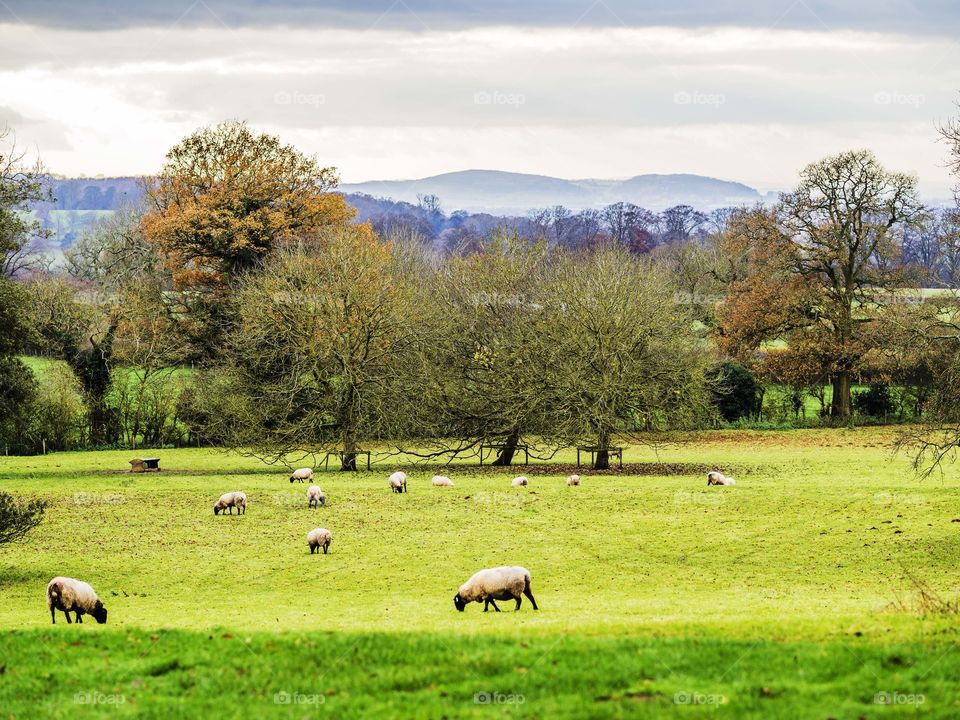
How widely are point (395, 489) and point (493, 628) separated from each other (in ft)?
76.5

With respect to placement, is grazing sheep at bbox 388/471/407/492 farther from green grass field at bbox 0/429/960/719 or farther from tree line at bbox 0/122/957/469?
tree line at bbox 0/122/957/469

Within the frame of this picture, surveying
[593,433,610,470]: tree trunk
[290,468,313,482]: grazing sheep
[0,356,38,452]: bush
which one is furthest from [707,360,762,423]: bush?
[0,356,38,452]: bush

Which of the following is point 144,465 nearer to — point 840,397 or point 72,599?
point 72,599

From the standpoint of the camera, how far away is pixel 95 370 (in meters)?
63.6

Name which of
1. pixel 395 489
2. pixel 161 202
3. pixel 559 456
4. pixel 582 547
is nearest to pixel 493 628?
pixel 582 547

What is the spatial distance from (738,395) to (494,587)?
49878 millimetres

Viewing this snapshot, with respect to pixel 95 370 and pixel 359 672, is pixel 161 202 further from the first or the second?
pixel 359 672

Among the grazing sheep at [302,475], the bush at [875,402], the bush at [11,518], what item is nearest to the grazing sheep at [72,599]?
the bush at [11,518]

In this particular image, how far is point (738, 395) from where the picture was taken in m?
68.1

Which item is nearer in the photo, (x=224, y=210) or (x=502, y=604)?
(x=502, y=604)

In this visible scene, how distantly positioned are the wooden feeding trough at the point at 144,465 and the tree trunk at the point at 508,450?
1628cm

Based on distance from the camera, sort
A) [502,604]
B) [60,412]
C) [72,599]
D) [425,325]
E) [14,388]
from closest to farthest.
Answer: [72,599], [502,604], [14,388], [425,325], [60,412]

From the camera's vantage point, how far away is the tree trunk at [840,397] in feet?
221

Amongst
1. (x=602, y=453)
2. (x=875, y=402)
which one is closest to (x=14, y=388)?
(x=602, y=453)
